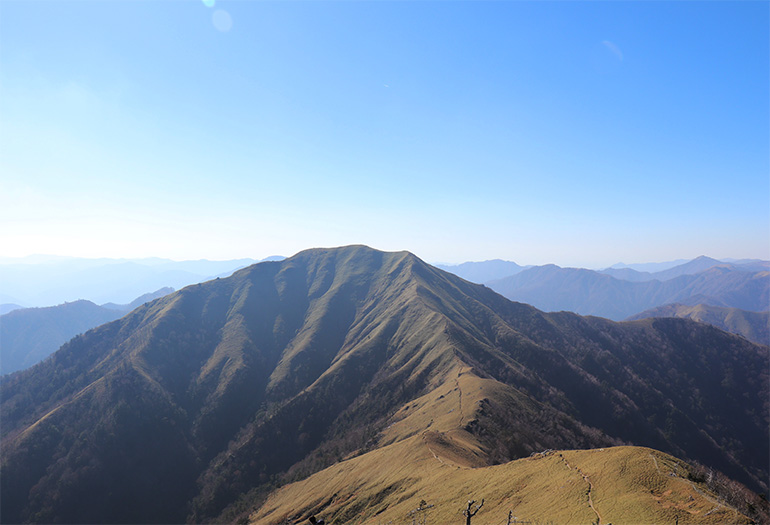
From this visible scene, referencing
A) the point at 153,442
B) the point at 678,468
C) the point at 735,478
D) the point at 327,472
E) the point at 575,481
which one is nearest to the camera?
the point at 678,468

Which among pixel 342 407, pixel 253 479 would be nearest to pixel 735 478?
pixel 342 407

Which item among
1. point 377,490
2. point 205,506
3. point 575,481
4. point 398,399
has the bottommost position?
point 205,506

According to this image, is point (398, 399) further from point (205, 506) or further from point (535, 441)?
point (205, 506)

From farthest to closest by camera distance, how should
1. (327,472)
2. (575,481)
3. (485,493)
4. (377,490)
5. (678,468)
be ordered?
(327,472), (377,490), (485,493), (575,481), (678,468)

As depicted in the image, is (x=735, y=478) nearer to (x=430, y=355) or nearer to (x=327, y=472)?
(x=430, y=355)

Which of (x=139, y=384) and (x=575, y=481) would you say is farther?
(x=139, y=384)

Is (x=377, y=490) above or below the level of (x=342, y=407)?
above

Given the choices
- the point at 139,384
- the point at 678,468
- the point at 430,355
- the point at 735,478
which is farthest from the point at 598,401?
the point at 139,384
